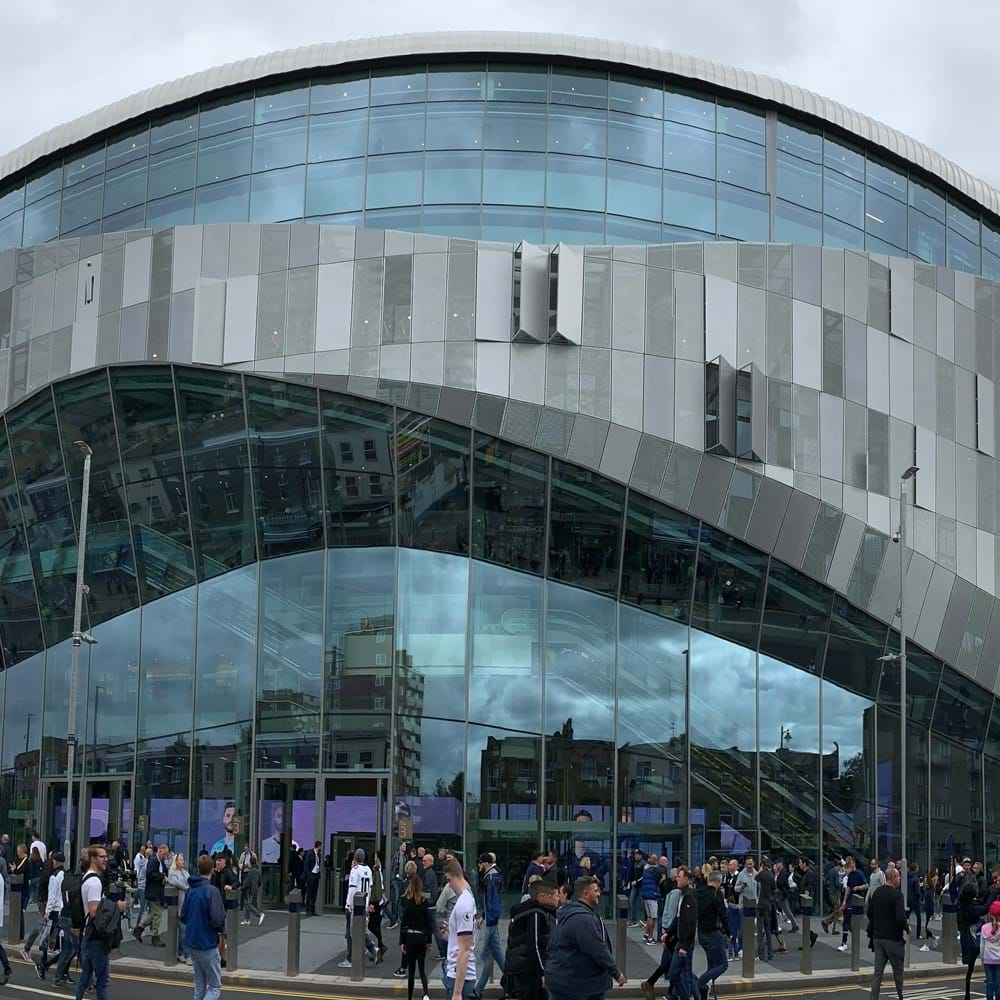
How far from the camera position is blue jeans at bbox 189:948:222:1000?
1530 cm

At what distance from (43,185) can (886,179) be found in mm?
24531

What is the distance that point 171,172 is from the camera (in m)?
39.5

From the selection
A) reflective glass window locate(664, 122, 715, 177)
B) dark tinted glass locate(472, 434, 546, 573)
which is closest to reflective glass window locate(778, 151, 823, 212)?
reflective glass window locate(664, 122, 715, 177)

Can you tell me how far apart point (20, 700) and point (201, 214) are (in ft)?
46.1

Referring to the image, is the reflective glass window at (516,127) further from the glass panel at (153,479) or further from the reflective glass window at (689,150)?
the glass panel at (153,479)

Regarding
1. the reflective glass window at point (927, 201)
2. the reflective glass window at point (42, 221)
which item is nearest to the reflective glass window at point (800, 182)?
the reflective glass window at point (927, 201)

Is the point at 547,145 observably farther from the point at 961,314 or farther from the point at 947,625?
the point at 947,625

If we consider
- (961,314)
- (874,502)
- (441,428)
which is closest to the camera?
(441,428)

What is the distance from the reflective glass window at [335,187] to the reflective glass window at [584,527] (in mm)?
9284

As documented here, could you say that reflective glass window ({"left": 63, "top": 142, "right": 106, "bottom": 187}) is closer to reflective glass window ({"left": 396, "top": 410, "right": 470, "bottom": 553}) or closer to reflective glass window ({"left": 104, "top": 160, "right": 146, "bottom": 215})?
reflective glass window ({"left": 104, "top": 160, "right": 146, "bottom": 215})

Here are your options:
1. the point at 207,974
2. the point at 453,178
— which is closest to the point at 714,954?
the point at 207,974

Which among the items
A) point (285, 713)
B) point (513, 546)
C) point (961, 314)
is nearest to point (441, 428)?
point (513, 546)

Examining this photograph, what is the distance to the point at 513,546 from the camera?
3441cm

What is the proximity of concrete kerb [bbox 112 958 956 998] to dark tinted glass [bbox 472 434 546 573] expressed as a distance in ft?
44.7
